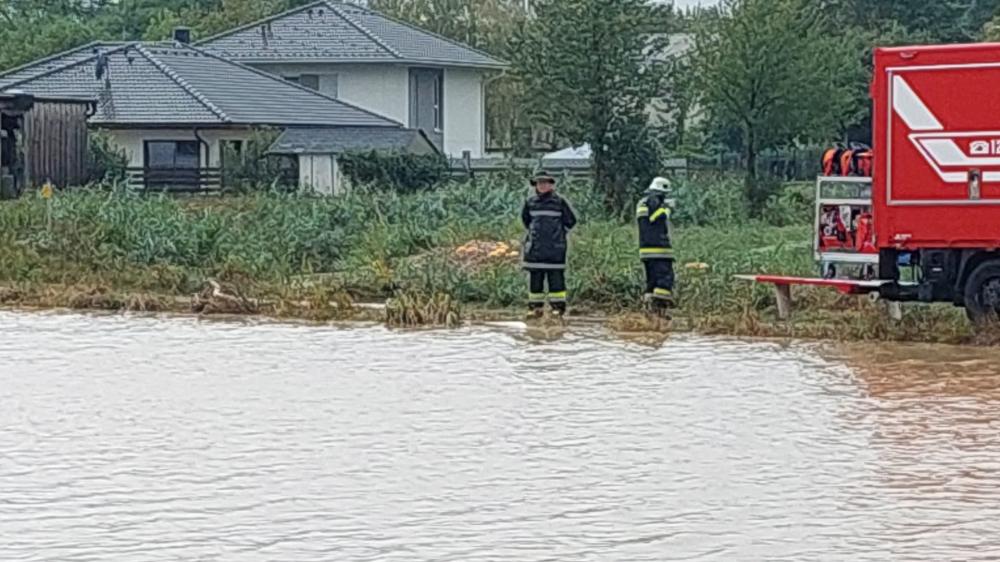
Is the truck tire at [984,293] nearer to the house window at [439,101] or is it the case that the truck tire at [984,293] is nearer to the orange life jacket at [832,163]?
the orange life jacket at [832,163]

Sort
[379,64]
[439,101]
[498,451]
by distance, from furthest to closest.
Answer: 1. [439,101]
2. [379,64]
3. [498,451]

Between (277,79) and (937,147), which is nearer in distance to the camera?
(937,147)

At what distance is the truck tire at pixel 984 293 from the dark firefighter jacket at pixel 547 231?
14.7 feet

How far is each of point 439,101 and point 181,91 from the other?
38.4 ft

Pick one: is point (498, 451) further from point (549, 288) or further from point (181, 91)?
point (181, 91)

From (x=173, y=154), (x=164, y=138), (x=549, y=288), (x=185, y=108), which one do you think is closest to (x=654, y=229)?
(x=549, y=288)

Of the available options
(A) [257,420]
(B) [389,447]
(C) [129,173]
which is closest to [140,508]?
(B) [389,447]

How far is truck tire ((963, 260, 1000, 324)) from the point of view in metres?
18.7

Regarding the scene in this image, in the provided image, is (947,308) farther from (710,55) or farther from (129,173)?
(129,173)

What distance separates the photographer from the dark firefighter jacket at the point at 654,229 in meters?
20.8

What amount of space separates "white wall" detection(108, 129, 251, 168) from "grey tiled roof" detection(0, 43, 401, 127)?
1.39 ft

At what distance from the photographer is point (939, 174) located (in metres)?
18.8

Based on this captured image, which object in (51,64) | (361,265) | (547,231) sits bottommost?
(361,265)

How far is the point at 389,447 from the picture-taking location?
1270cm
